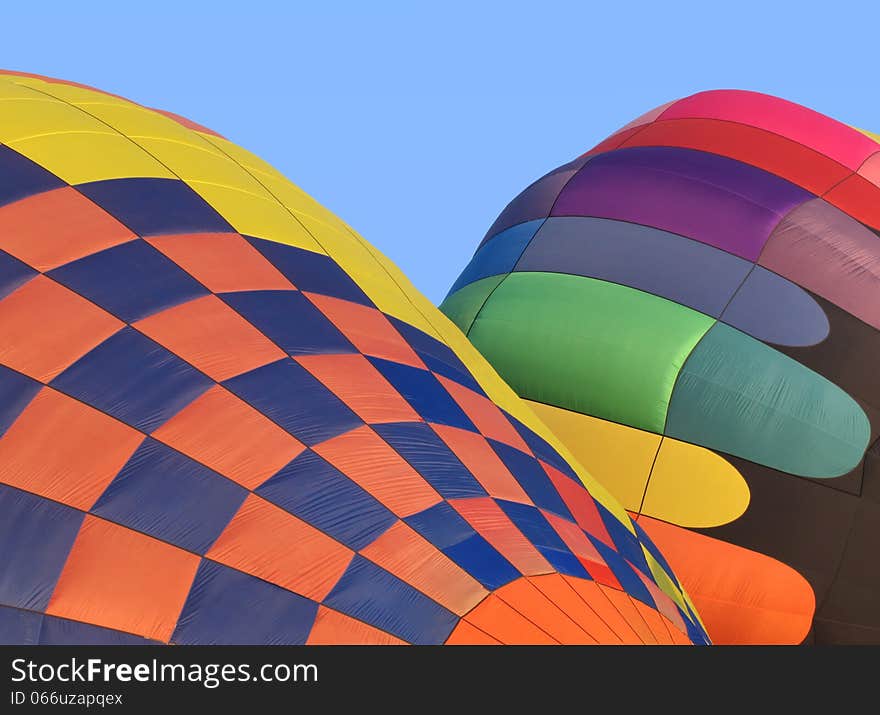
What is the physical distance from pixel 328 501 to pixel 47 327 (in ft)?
3.73

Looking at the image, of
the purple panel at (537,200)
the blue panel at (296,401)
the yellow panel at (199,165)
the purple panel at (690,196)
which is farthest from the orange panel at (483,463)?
the purple panel at (537,200)

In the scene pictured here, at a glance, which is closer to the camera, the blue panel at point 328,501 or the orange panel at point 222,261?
the blue panel at point 328,501

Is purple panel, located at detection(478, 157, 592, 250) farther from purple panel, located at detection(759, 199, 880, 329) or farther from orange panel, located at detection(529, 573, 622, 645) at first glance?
orange panel, located at detection(529, 573, 622, 645)

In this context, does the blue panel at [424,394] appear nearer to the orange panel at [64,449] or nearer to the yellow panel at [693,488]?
the orange panel at [64,449]

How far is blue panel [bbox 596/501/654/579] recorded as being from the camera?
15.2 ft

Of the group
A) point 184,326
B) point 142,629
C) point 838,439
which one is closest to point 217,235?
point 184,326

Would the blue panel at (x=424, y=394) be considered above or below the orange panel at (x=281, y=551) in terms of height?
above

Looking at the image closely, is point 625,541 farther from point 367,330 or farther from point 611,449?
point 611,449

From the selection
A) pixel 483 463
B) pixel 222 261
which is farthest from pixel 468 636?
pixel 222 261

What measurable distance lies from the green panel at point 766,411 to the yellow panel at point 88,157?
10.6 feet

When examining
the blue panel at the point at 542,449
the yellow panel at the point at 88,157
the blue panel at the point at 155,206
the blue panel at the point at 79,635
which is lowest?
the blue panel at the point at 79,635

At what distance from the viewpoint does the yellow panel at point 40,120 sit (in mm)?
5117

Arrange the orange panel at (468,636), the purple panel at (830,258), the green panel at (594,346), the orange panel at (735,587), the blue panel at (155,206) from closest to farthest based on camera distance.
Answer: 1. the orange panel at (468,636)
2. the blue panel at (155,206)
3. the orange panel at (735,587)
4. the green panel at (594,346)
5. the purple panel at (830,258)
